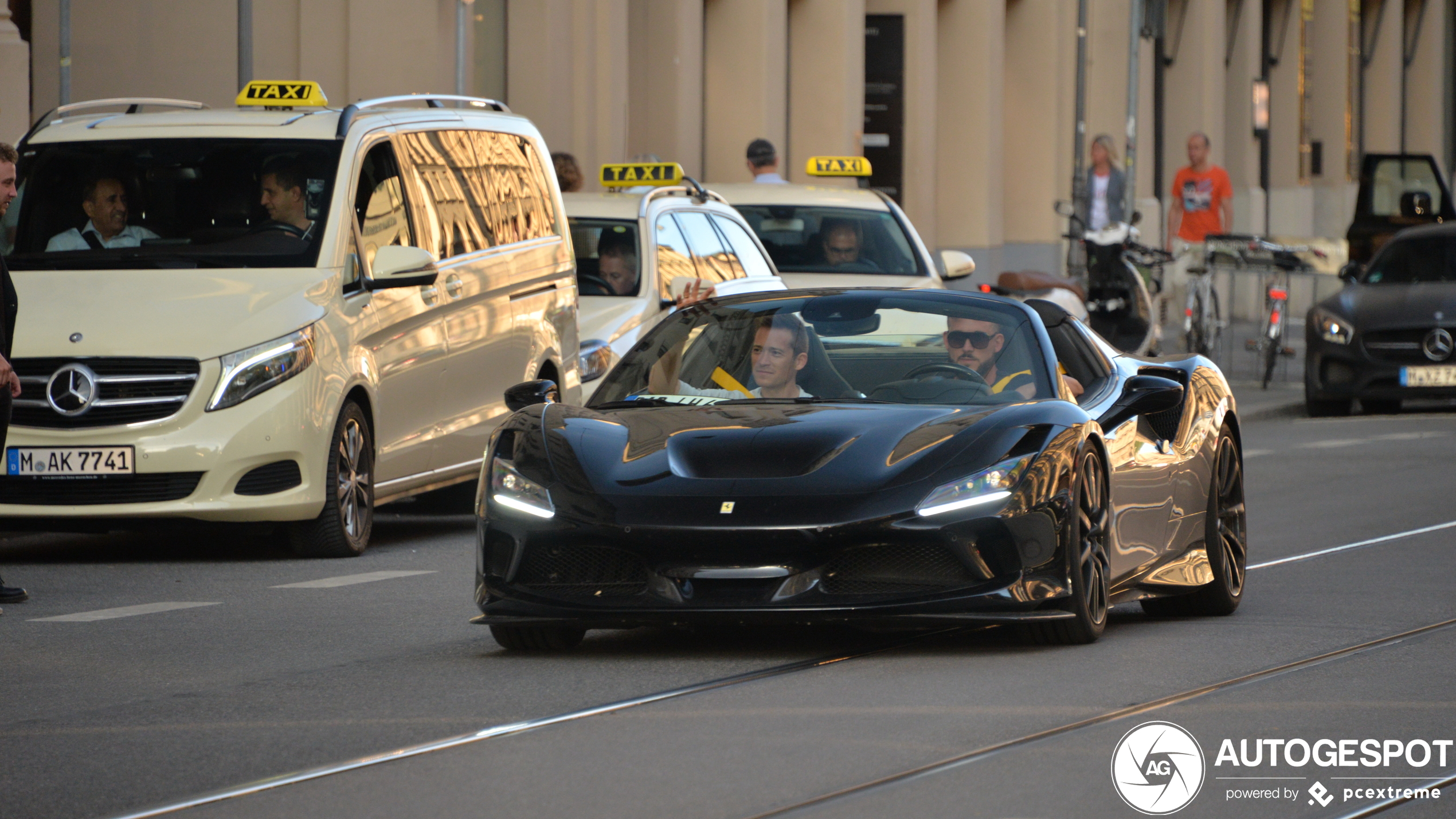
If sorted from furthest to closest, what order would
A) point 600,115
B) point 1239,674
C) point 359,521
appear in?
point 600,115 → point 359,521 → point 1239,674

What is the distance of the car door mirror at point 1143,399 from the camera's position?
8602 millimetres

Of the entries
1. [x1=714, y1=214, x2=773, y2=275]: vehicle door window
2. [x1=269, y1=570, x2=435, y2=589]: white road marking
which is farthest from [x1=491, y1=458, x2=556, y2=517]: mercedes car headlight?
[x1=714, y1=214, x2=773, y2=275]: vehicle door window

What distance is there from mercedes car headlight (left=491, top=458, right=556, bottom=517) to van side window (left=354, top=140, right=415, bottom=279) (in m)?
4.34

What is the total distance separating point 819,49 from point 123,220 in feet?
61.2

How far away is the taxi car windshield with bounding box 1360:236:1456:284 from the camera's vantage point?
2264 centimetres

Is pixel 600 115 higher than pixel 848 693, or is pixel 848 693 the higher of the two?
pixel 600 115

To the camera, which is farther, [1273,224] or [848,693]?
[1273,224]

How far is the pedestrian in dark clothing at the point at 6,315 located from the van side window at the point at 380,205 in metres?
2.50

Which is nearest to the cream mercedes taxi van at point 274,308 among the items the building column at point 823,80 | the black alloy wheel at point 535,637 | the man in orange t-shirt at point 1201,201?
the black alloy wheel at point 535,637

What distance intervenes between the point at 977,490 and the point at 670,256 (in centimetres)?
821

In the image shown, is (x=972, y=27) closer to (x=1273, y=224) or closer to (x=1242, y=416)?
(x=1242, y=416)

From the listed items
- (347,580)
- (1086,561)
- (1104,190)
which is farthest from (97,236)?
(1104,190)

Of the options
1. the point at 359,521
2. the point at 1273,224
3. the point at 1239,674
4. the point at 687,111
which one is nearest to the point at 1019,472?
the point at 1239,674

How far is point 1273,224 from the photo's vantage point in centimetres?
4716
